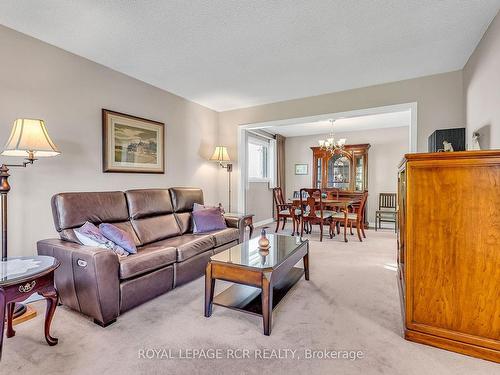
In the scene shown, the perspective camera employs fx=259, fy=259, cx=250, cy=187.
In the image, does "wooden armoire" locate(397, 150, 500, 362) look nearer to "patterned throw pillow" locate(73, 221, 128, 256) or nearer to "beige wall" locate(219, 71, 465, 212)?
"beige wall" locate(219, 71, 465, 212)

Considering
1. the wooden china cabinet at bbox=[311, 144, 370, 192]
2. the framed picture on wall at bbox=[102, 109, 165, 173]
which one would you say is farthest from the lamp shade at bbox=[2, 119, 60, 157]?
the wooden china cabinet at bbox=[311, 144, 370, 192]

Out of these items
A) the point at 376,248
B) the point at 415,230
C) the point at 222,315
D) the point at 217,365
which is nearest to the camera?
the point at 217,365

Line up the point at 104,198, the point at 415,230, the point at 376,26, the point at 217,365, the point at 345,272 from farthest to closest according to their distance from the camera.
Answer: the point at 345,272, the point at 104,198, the point at 376,26, the point at 415,230, the point at 217,365

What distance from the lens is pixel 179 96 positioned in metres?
4.27

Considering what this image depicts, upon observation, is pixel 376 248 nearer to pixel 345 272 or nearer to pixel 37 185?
pixel 345 272

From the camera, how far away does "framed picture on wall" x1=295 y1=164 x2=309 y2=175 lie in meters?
7.39

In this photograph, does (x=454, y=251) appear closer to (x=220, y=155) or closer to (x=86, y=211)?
(x=86, y=211)

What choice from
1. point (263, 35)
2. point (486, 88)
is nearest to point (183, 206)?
point (263, 35)

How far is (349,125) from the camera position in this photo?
19.8 feet

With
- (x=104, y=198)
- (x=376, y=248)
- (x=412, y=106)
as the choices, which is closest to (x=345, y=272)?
(x=376, y=248)

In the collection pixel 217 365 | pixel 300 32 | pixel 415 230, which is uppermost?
pixel 300 32

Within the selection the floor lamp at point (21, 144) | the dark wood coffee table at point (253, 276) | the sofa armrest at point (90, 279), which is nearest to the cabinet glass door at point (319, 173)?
the dark wood coffee table at point (253, 276)

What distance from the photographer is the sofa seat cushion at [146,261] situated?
213cm

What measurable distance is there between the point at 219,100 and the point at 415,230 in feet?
12.0
